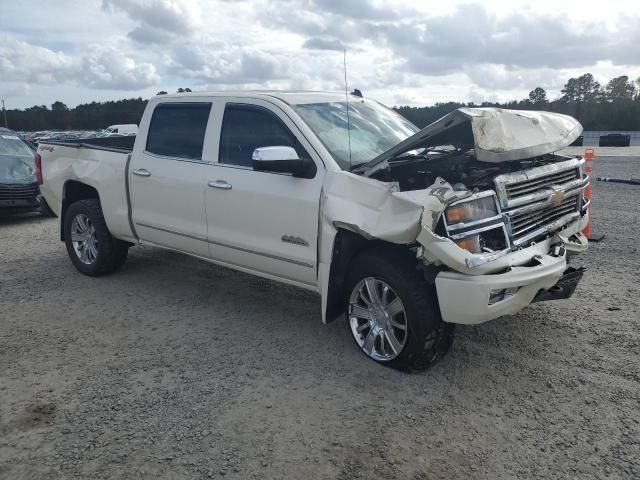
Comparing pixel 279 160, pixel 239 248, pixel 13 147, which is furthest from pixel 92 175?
pixel 13 147

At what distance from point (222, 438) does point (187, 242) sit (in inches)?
95.6

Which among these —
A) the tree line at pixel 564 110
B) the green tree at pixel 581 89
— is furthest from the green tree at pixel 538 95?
the green tree at pixel 581 89

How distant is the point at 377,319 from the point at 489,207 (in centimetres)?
111

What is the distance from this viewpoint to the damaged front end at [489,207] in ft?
11.1

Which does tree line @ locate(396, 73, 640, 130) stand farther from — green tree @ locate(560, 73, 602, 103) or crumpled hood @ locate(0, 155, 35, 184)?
crumpled hood @ locate(0, 155, 35, 184)

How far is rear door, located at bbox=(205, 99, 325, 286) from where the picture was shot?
422cm

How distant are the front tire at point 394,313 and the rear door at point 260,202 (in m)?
0.44

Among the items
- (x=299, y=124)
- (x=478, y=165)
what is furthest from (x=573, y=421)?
(x=299, y=124)

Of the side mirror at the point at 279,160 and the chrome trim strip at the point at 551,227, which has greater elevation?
the side mirror at the point at 279,160

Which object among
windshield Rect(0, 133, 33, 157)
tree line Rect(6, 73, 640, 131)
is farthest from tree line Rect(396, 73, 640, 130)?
windshield Rect(0, 133, 33, 157)

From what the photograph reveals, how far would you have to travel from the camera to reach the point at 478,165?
4039 millimetres

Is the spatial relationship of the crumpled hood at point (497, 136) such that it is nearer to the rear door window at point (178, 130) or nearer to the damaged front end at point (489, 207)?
the damaged front end at point (489, 207)

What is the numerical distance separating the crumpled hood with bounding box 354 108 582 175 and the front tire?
67cm

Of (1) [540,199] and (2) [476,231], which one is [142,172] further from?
(1) [540,199]
